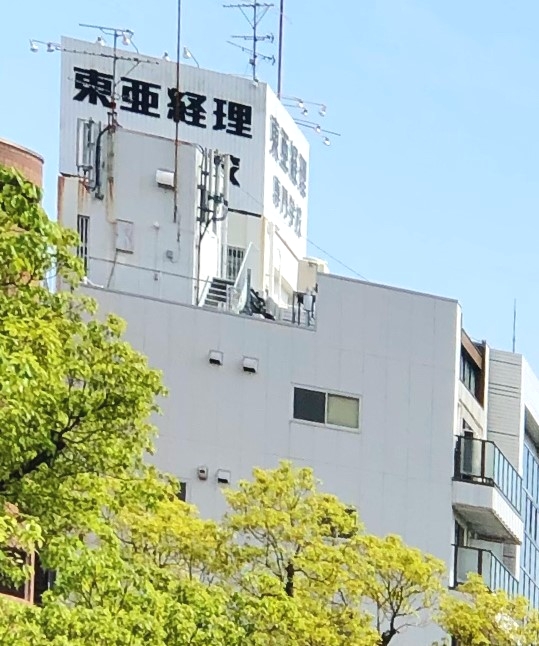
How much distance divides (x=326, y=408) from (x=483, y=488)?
433cm

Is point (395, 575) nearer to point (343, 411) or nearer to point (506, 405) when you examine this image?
point (343, 411)

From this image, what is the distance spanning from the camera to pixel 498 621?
42.2 meters

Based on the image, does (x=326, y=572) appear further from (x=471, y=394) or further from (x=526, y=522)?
(x=526, y=522)

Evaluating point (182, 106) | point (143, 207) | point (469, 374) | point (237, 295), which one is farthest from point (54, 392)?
point (182, 106)

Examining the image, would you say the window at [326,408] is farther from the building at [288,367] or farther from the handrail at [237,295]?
the handrail at [237,295]

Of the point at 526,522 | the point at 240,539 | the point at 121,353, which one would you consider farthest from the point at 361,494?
the point at 121,353

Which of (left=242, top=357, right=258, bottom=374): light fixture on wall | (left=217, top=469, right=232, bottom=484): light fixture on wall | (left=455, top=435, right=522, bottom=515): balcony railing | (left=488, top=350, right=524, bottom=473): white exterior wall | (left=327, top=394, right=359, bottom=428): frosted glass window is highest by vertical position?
(left=488, top=350, right=524, bottom=473): white exterior wall

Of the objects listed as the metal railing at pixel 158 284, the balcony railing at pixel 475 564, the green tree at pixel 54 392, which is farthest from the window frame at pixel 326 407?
the green tree at pixel 54 392

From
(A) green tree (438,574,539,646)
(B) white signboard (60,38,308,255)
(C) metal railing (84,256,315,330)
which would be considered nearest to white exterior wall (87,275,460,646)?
(C) metal railing (84,256,315,330)

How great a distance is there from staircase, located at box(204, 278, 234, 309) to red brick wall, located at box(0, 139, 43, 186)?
14573 millimetres

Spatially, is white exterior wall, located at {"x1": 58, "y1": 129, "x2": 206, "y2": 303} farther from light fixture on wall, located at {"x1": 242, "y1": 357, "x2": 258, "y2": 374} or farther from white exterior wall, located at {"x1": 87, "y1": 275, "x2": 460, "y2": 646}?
light fixture on wall, located at {"x1": 242, "y1": 357, "x2": 258, "y2": 374}

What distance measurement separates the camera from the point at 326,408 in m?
53.0

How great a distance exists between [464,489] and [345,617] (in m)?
16.9

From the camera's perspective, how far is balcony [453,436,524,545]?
178ft
